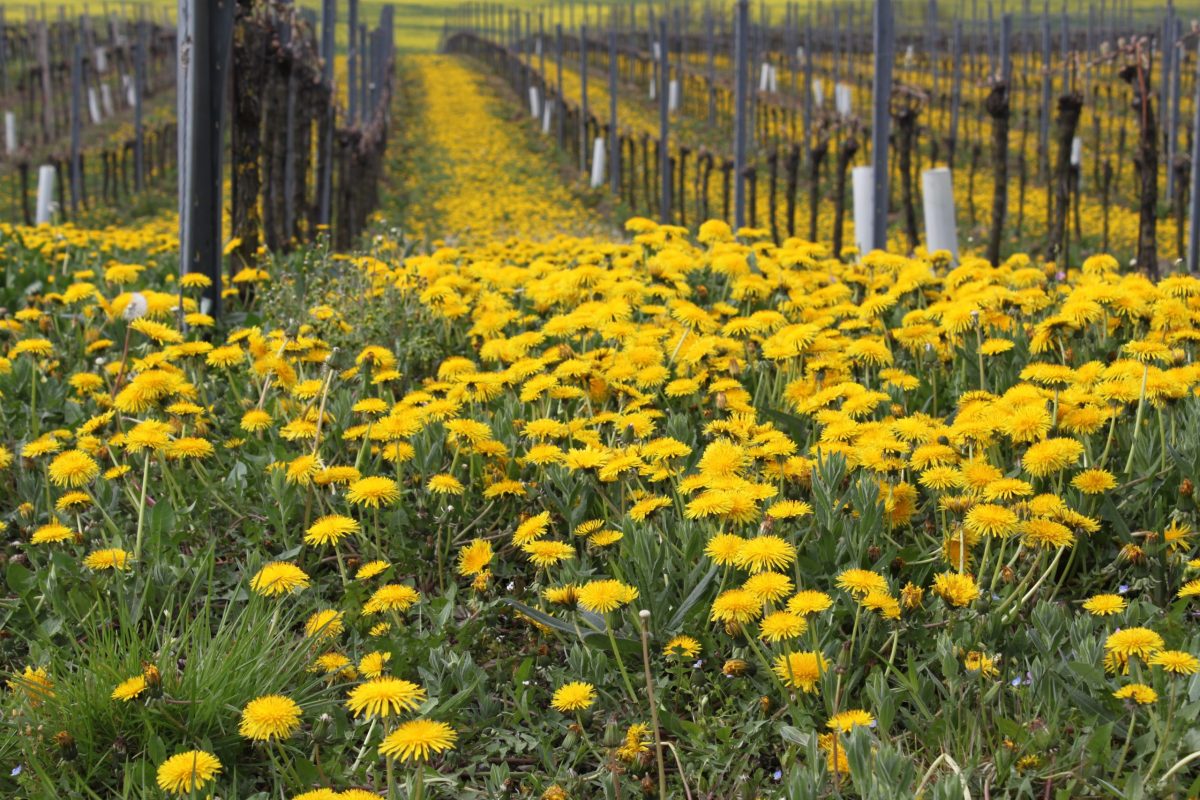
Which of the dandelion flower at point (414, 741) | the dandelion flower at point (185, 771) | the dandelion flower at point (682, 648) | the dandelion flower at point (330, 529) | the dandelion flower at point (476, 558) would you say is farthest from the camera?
the dandelion flower at point (476, 558)

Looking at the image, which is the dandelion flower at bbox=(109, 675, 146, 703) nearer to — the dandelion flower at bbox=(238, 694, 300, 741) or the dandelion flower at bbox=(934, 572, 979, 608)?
the dandelion flower at bbox=(238, 694, 300, 741)

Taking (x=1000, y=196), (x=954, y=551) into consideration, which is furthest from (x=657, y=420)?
(x=1000, y=196)

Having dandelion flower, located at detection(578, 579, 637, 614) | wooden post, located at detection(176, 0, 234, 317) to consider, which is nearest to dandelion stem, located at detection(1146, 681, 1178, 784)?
dandelion flower, located at detection(578, 579, 637, 614)

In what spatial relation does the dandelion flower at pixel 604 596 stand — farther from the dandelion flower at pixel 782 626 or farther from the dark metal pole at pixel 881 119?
the dark metal pole at pixel 881 119

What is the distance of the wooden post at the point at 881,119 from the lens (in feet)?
22.6

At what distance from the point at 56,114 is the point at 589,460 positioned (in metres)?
33.5

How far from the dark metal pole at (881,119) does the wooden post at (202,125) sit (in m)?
3.68

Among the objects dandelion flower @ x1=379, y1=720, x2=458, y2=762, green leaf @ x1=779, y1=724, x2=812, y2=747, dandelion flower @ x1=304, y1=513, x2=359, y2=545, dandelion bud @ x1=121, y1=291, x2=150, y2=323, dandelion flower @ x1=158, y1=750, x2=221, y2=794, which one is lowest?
green leaf @ x1=779, y1=724, x2=812, y2=747

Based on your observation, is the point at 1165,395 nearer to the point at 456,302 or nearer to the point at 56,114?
the point at 456,302

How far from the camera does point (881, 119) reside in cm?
691

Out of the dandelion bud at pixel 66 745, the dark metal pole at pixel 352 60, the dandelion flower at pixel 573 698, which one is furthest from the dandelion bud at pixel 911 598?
the dark metal pole at pixel 352 60

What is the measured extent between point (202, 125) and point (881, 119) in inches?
151

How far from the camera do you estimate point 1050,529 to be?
248cm

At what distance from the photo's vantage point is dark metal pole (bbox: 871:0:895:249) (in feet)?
22.6
